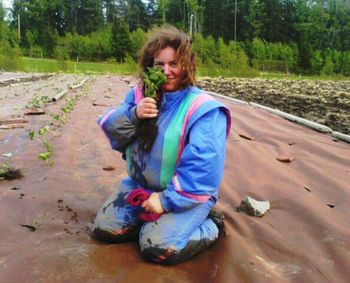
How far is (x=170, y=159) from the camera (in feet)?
8.75

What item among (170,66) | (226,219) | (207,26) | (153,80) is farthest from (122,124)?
(207,26)

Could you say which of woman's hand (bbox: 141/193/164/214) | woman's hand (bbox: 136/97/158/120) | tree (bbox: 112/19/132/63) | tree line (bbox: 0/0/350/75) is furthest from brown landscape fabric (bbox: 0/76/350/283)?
tree line (bbox: 0/0/350/75)

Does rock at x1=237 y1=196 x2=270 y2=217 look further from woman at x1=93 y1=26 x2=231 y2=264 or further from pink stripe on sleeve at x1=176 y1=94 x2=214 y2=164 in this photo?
pink stripe on sleeve at x1=176 y1=94 x2=214 y2=164

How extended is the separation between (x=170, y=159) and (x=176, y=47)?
0.66 metres

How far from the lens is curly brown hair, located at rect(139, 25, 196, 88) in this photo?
264cm

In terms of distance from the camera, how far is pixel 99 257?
248cm

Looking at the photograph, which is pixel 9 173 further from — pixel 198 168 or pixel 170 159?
pixel 198 168

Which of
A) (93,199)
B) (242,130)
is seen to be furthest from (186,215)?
(242,130)

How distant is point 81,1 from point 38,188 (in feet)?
243

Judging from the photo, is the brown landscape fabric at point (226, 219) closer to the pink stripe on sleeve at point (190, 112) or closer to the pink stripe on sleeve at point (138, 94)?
the pink stripe on sleeve at point (190, 112)

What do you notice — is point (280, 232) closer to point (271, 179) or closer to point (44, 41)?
point (271, 179)

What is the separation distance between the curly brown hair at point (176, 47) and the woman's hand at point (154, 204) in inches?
26.9

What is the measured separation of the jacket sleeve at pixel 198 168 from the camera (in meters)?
2.47

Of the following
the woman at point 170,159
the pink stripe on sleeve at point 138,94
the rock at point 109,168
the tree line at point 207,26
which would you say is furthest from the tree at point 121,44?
the woman at point 170,159
